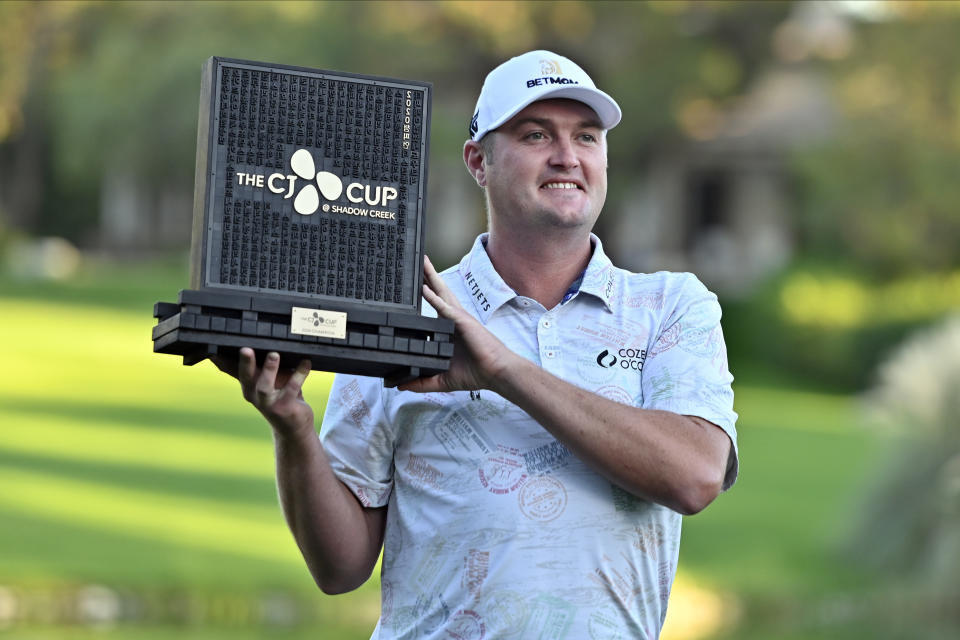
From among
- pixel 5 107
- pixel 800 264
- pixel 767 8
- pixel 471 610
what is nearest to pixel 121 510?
pixel 5 107

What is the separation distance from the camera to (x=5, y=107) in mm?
12734

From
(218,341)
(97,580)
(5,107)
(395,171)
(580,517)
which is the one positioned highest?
(5,107)

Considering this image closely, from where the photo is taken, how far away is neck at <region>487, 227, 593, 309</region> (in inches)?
123

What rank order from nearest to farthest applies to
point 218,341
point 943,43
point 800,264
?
point 218,341
point 943,43
point 800,264

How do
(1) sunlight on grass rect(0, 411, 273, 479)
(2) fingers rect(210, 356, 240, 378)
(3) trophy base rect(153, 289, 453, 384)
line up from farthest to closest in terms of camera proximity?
(1) sunlight on grass rect(0, 411, 273, 479) < (2) fingers rect(210, 356, 240, 378) < (3) trophy base rect(153, 289, 453, 384)

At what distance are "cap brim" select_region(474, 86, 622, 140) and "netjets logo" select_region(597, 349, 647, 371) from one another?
45cm

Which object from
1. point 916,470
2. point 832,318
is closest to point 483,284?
point 916,470

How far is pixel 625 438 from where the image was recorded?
9.18ft

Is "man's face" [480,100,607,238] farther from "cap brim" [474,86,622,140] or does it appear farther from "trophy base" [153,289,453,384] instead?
"trophy base" [153,289,453,384]

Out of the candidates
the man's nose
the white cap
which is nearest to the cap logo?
the white cap

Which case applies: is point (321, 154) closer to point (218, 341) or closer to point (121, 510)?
point (218, 341)

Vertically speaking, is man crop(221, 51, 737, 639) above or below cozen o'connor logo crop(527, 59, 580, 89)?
below

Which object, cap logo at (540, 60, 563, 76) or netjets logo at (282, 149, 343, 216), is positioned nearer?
netjets logo at (282, 149, 343, 216)

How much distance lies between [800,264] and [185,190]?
54.9 feet
